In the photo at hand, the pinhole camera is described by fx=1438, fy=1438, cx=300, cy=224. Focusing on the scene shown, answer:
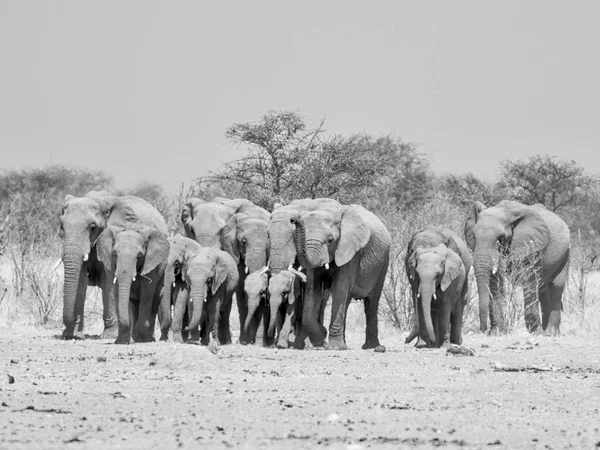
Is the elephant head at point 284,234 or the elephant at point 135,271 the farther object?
the elephant head at point 284,234

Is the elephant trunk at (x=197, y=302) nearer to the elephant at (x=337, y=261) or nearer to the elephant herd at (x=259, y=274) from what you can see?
the elephant herd at (x=259, y=274)

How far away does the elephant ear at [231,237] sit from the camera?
73.3 feet

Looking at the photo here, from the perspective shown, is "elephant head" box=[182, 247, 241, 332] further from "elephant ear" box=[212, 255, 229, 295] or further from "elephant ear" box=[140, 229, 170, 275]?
"elephant ear" box=[140, 229, 170, 275]

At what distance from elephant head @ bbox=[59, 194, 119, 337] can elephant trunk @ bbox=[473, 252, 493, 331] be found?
6374 mm

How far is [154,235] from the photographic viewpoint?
20.0m

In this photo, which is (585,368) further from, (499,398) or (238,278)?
(238,278)

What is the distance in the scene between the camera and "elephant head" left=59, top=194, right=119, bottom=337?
21.2 m

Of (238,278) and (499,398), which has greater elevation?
(238,278)

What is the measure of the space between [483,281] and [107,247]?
6875mm

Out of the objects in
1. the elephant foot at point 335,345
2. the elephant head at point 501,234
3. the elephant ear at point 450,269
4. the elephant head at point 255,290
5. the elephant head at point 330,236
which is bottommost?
the elephant foot at point 335,345

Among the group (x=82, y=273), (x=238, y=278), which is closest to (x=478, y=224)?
(x=238, y=278)

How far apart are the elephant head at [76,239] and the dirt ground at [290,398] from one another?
4.91 ft

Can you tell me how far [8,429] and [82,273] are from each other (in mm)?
11531

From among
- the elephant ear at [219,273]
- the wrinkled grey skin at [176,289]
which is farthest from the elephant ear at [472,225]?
the elephant ear at [219,273]
